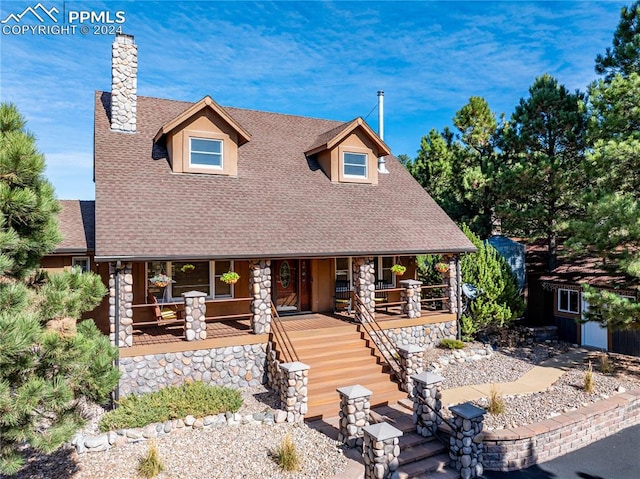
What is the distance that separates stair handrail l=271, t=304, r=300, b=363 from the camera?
1020 centimetres

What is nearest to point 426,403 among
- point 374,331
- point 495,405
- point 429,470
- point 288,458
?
point 429,470

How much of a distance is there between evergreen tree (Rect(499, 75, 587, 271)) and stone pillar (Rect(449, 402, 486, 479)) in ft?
39.4

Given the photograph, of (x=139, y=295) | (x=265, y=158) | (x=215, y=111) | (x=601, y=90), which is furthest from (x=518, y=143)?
(x=139, y=295)

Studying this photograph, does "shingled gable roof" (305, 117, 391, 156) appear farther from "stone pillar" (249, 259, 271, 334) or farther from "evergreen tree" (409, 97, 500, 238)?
"evergreen tree" (409, 97, 500, 238)

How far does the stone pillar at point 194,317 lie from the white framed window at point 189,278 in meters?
2.06

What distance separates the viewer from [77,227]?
12500 millimetres

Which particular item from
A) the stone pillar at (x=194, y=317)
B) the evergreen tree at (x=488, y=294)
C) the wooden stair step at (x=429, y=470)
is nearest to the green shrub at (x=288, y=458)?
the wooden stair step at (x=429, y=470)

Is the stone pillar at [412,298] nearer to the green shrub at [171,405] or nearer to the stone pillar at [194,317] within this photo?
the green shrub at [171,405]

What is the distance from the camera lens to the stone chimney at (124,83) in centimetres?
1312

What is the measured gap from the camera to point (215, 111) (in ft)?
42.8

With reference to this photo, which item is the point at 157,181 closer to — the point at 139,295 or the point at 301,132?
the point at 139,295

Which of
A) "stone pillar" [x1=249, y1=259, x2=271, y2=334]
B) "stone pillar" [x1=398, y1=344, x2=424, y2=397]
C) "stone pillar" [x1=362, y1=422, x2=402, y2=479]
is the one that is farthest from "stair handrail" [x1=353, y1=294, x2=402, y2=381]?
"stone pillar" [x1=362, y1=422, x2=402, y2=479]

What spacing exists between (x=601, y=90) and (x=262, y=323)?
12.3m

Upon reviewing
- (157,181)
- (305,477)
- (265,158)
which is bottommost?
(305,477)
